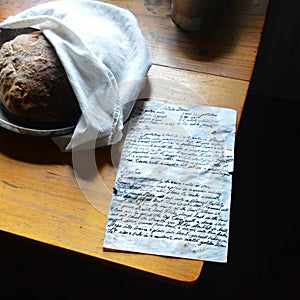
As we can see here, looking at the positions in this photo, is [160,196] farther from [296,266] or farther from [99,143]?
[296,266]

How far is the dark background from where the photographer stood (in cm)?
88

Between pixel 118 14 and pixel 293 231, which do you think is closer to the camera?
pixel 118 14

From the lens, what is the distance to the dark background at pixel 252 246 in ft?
2.88

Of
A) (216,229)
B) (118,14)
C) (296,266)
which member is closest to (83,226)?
(216,229)

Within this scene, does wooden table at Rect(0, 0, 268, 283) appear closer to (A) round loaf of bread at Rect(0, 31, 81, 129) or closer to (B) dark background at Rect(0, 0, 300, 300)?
(A) round loaf of bread at Rect(0, 31, 81, 129)

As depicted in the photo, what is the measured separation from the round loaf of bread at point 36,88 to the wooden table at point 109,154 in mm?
39

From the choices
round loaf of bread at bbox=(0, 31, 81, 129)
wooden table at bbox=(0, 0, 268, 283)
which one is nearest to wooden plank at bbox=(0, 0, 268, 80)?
wooden table at bbox=(0, 0, 268, 283)

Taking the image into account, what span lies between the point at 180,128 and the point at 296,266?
498mm

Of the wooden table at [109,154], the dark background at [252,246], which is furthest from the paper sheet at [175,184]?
the dark background at [252,246]

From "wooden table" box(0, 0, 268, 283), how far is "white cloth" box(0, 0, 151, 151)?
0.12 feet

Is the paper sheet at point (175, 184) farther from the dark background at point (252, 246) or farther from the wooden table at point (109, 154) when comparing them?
the dark background at point (252, 246)

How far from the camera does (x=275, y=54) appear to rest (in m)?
1.09

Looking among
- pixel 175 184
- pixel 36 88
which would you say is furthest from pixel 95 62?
pixel 175 184

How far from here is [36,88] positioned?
54 centimetres
